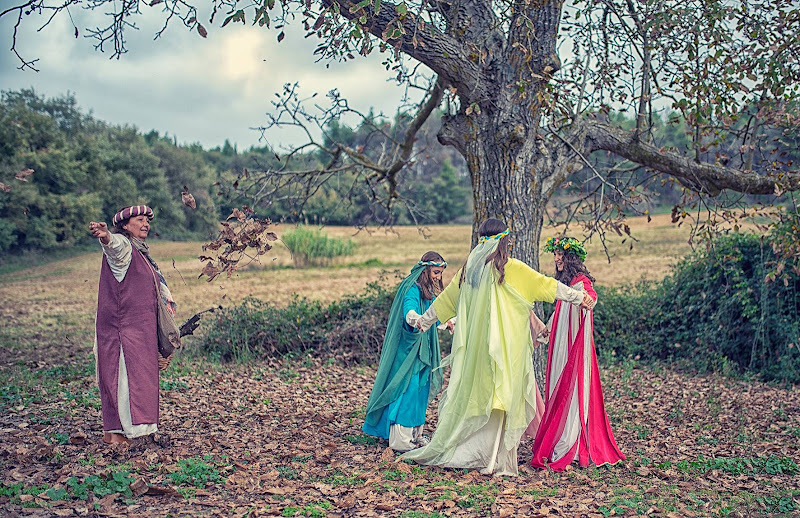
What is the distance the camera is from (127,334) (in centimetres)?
546

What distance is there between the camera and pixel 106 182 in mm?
29016

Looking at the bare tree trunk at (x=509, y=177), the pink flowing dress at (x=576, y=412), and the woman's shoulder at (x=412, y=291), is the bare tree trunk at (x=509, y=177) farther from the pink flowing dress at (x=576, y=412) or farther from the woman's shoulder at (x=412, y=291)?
the woman's shoulder at (x=412, y=291)

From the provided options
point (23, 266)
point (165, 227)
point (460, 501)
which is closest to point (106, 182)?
point (165, 227)

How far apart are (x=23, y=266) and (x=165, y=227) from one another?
31.0 feet

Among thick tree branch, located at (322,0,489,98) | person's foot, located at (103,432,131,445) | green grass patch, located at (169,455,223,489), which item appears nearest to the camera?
green grass patch, located at (169,455,223,489)

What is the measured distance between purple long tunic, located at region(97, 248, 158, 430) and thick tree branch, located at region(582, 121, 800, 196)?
512cm

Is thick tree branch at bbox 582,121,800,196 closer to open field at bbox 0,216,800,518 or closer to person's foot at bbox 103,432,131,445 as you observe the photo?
open field at bbox 0,216,800,518

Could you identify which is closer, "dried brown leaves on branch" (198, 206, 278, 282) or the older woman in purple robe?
the older woman in purple robe

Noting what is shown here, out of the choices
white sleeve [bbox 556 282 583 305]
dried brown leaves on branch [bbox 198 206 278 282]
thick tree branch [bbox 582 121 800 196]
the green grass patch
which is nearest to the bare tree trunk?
thick tree branch [bbox 582 121 800 196]

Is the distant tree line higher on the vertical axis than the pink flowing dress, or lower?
higher

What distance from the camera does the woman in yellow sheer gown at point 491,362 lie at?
17.5 feet

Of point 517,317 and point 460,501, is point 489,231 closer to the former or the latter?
point 517,317

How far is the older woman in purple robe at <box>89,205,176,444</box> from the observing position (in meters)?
5.45

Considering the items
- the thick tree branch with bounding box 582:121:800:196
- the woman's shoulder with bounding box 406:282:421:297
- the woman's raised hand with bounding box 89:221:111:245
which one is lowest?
the woman's shoulder with bounding box 406:282:421:297
